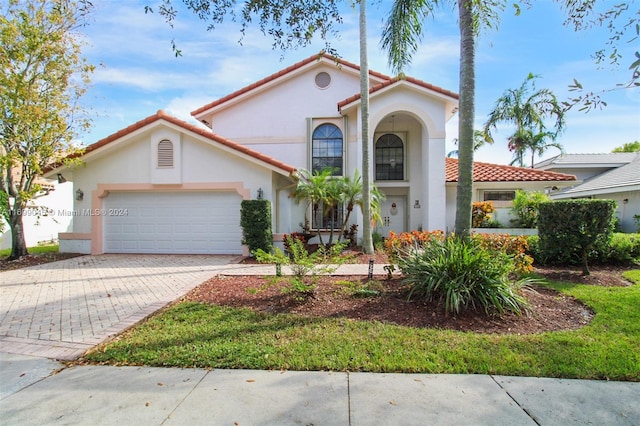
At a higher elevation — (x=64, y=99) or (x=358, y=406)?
(x=64, y=99)

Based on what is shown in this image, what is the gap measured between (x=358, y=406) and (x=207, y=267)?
763 cm

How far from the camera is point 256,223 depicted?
36.1 feet

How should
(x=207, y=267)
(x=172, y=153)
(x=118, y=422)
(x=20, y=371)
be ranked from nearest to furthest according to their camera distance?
(x=118, y=422) → (x=20, y=371) → (x=207, y=267) → (x=172, y=153)

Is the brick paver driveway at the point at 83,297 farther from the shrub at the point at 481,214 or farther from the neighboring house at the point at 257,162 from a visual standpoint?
the shrub at the point at 481,214

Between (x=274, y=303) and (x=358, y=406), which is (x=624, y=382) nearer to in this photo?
(x=358, y=406)

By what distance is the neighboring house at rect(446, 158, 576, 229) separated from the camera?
48.6 feet

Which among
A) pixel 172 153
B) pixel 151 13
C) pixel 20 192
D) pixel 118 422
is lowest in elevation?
pixel 118 422

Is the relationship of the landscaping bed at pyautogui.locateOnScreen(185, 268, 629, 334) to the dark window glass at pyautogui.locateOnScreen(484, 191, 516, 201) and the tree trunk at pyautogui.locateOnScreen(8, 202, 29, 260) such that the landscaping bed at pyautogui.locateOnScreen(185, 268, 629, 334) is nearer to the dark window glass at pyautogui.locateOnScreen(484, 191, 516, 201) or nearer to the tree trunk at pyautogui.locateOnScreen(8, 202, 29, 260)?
the tree trunk at pyautogui.locateOnScreen(8, 202, 29, 260)

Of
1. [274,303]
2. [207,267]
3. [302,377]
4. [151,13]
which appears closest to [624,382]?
[302,377]

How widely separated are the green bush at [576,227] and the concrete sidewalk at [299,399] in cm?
553

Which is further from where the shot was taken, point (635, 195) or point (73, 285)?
point (635, 195)

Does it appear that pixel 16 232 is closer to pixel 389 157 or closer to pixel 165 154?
pixel 165 154

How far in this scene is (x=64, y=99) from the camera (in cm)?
1134

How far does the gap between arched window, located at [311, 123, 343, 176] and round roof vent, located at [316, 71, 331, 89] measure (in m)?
1.94
